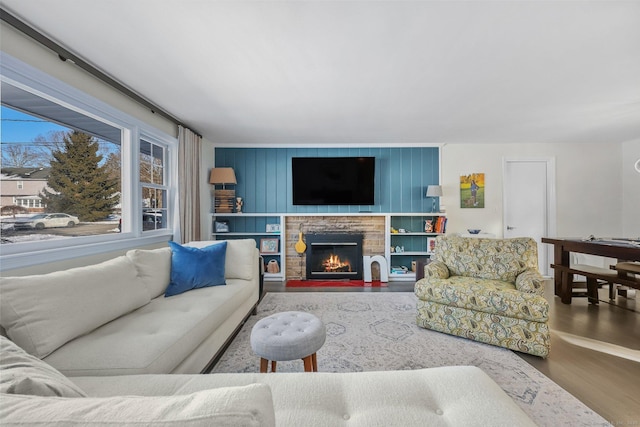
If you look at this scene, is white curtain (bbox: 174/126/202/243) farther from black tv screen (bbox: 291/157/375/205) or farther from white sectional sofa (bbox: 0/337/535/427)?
white sectional sofa (bbox: 0/337/535/427)

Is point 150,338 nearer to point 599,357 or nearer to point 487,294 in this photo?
point 487,294

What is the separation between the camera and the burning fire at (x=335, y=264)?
4270mm

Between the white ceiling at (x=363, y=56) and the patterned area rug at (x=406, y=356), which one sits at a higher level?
the white ceiling at (x=363, y=56)

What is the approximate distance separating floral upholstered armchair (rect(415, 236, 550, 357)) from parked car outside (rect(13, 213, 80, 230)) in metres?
3.18

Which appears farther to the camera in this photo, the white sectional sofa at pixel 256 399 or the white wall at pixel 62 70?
the white wall at pixel 62 70

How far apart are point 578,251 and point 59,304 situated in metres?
4.87

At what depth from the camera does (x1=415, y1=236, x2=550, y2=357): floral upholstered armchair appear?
1.99 m

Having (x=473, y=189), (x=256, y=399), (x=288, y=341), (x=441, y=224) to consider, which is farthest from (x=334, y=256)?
(x=256, y=399)

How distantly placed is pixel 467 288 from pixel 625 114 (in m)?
3.13

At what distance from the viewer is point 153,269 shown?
203cm

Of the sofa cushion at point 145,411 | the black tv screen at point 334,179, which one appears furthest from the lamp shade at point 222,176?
the sofa cushion at point 145,411

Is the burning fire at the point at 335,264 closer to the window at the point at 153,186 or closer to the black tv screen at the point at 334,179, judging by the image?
the black tv screen at the point at 334,179

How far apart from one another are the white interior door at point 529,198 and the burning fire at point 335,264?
9.47ft

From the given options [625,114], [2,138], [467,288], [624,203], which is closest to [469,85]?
[467,288]
